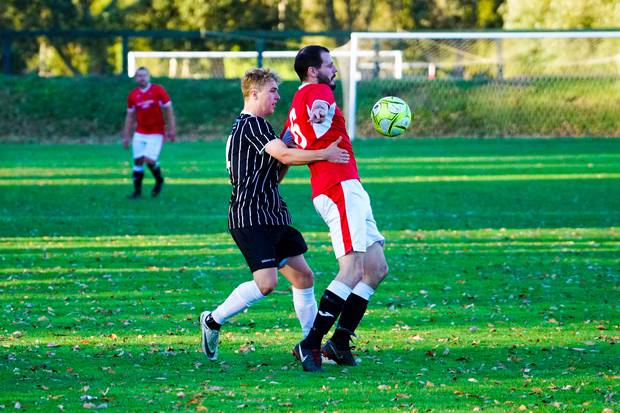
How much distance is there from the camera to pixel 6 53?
40562 mm

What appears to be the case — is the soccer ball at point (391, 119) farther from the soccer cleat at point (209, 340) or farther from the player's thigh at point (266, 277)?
the soccer cleat at point (209, 340)

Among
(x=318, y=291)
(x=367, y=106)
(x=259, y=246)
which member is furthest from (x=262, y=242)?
(x=367, y=106)

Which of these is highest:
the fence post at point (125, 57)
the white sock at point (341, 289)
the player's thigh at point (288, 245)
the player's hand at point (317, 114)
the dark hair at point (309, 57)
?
the fence post at point (125, 57)

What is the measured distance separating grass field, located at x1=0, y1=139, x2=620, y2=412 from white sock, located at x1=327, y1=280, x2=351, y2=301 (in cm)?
49

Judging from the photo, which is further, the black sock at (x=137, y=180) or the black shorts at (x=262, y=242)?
the black sock at (x=137, y=180)

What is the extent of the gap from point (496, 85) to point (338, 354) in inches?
1144

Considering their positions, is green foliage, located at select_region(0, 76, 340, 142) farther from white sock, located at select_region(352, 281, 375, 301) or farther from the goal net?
white sock, located at select_region(352, 281, 375, 301)

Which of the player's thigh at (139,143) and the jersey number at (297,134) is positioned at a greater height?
the jersey number at (297,134)

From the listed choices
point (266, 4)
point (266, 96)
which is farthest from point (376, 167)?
point (266, 4)

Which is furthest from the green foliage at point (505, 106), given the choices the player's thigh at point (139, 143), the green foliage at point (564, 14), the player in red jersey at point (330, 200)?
the player in red jersey at point (330, 200)

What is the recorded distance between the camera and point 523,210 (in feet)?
58.9

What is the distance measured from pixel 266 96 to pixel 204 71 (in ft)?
124

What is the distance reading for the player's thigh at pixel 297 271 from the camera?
7.50m

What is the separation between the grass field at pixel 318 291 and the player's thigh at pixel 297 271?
1.77ft
